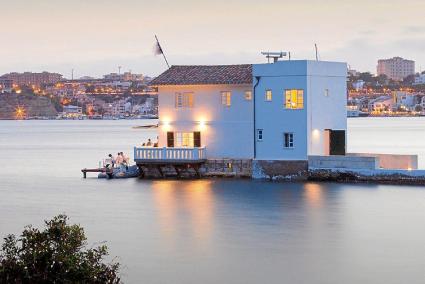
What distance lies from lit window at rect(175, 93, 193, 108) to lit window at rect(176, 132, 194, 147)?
4.77ft

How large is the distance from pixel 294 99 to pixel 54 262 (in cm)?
3061

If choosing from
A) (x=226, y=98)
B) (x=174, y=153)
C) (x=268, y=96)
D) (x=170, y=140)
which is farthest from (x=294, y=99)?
(x=170, y=140)

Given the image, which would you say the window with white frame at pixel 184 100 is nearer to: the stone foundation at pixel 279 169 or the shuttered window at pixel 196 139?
the shuttered window at pixel 196 139

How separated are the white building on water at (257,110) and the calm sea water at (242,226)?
2066mm

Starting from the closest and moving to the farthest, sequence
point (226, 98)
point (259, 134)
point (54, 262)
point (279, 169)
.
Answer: point (54, 262)
point (279, 169)
point (259, 134)
point (226, 98)

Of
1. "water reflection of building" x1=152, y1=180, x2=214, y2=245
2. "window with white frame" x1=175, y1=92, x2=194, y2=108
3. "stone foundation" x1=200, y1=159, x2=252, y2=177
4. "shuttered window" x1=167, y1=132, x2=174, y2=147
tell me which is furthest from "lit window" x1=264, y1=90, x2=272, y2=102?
"shuttered window" x1=167, y1=132, x2=174, y2=147

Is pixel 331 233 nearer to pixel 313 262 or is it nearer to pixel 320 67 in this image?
pixel 313 262

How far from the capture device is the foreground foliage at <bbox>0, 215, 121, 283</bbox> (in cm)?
1390

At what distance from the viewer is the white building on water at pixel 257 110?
4356cm

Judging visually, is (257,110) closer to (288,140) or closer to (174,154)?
(288,140)

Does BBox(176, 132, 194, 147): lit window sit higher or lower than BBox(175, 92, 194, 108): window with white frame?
lower

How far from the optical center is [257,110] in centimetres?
4491

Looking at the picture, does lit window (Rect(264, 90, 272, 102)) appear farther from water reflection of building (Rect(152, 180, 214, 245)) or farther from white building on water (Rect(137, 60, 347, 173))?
water reflection of building (Rect(152, 180, 214, 245))

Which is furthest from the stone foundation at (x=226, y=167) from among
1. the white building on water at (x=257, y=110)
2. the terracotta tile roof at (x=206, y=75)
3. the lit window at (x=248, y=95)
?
the terracotta tile roof at (x=206, y=75)
